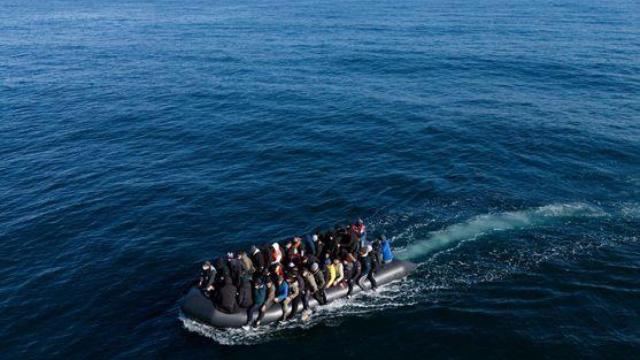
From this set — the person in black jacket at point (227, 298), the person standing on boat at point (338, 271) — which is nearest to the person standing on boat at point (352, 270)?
the person standing on boat at point (338, 271)

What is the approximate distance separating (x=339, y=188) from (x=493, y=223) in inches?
434

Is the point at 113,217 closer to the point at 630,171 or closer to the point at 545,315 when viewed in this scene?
the point at 545,315

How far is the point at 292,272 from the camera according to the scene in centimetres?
2392

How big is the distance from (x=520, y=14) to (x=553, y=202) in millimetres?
83637

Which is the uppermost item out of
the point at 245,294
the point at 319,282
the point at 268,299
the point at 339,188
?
the point at 245,294

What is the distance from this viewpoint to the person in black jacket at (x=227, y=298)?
2309cm

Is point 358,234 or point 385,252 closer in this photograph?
point 358,234

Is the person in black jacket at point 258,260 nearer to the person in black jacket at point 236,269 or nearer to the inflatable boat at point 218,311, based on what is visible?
the person in black jacket at point 236,269

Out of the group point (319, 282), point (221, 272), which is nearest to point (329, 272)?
point (319, 282)

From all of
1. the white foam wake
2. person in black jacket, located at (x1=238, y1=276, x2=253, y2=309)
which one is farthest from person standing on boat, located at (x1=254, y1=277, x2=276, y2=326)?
the white foam wake

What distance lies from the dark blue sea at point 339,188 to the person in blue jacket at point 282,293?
112 centimetres

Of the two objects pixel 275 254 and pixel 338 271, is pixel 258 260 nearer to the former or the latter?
pixel 275 254

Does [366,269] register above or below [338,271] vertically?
below

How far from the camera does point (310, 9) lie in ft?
408
